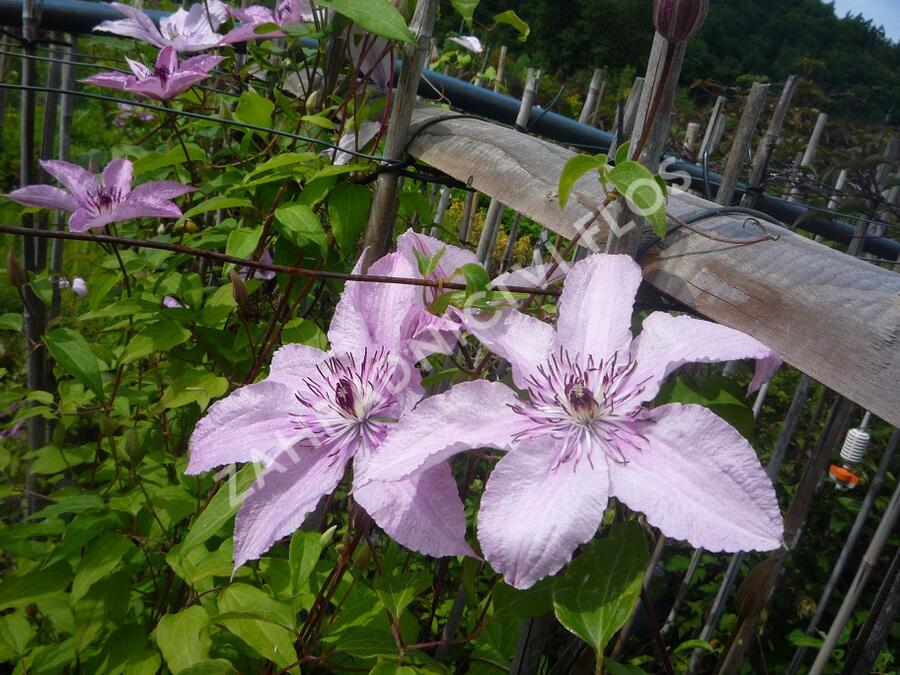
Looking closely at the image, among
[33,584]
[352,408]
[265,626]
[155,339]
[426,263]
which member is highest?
[426,263]

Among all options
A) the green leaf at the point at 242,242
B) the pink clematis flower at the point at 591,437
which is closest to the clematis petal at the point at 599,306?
the pink clematis flower at the point at 591,437

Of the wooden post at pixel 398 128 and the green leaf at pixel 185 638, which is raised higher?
the wooden post at pixel 398 128

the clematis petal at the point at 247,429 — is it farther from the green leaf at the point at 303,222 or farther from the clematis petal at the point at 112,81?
the clematis petal at the point at 112,81

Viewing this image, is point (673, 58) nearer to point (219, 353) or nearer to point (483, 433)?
point (483, 433)

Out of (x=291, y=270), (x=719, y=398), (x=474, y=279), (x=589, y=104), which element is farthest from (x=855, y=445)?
(x=589, y=104)

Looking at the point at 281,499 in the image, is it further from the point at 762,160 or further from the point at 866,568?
the point at 762,160

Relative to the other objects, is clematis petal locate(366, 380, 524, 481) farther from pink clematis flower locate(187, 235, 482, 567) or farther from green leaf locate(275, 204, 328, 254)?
green leaf locate(275, 204, 328, 254)

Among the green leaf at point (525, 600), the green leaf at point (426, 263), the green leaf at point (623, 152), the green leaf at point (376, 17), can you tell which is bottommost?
the green leaf at point (525, 600)
